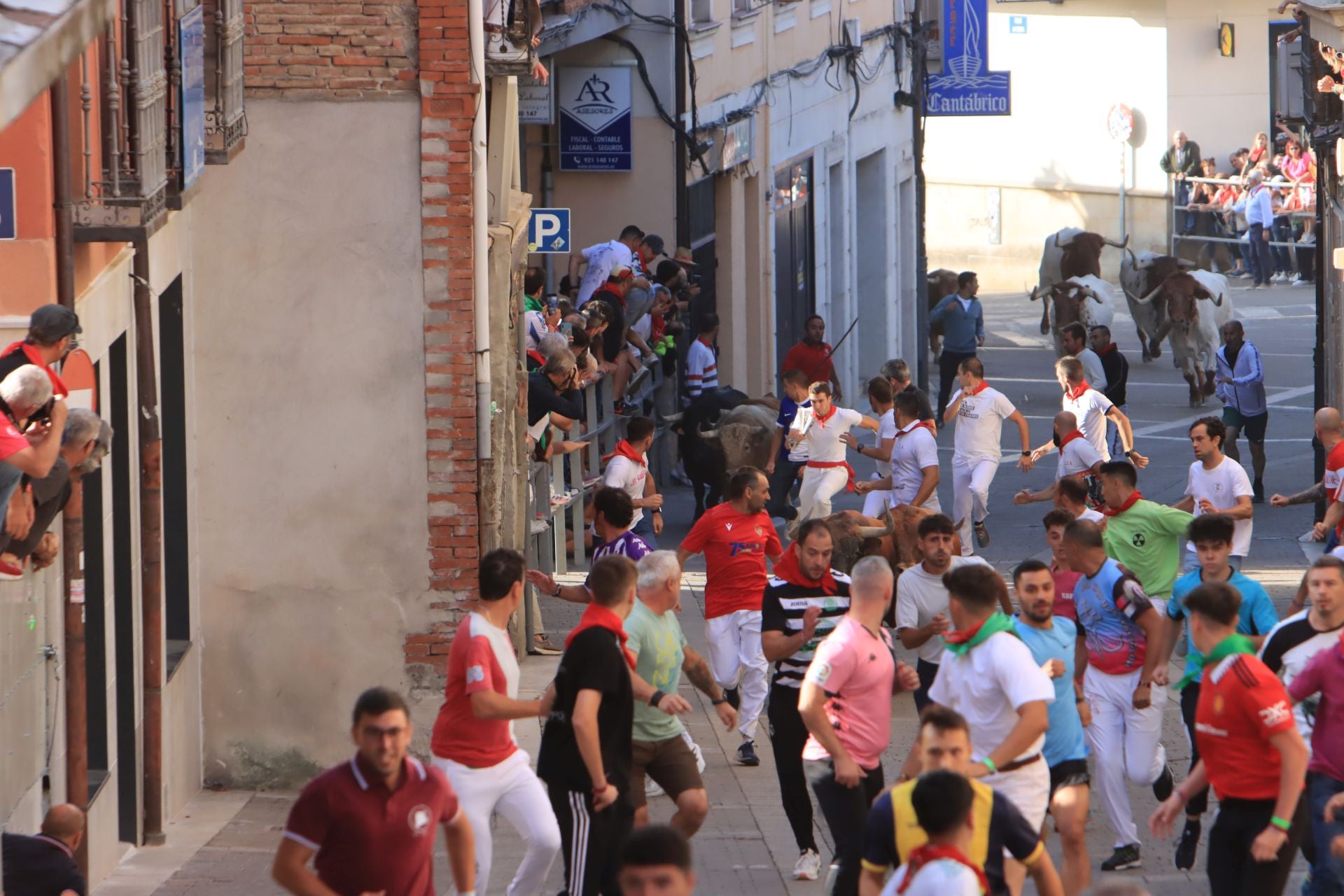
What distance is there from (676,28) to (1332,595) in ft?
49.8

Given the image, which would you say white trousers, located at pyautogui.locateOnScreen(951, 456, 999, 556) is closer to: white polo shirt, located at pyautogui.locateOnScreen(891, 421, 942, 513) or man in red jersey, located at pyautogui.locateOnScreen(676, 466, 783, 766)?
white polo shirt, located at pyautogui.locateOnScreen(891, 421, 942, 513)

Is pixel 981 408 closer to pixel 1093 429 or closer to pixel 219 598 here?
pixel 1093 429

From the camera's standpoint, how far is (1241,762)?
24.2ft

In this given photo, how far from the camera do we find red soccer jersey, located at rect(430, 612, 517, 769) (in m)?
8.07

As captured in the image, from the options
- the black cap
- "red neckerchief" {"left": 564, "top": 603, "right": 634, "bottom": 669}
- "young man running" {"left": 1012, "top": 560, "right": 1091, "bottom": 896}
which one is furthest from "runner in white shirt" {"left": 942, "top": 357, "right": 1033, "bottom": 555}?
the black cap

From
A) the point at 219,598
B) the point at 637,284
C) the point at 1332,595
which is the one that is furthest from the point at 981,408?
the point at 1332,595

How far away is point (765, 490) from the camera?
460 inches

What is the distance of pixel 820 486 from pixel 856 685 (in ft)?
28.2

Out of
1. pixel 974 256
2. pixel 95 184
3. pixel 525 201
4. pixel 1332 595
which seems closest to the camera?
pixel 1332 595

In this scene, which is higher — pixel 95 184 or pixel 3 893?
pixel 95 184

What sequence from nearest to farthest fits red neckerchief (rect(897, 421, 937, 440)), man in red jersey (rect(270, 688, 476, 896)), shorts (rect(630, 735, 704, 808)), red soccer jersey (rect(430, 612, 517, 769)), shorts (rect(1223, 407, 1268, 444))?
man in red jersey (rect(270, 688, 476, 896)), red soccer jersey (rect(430, 612, 517, 769)), shorts (rect(630, 735, 704, 808)), red neckerchief (rect(897, 421, 937, 440)), shorts (rect(1223, 407, 1268, 444))

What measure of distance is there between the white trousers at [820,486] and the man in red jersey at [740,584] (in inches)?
184

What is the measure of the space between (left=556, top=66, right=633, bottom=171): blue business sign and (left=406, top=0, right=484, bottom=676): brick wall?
9.79 metres

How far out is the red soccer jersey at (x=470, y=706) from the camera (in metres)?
8.07
